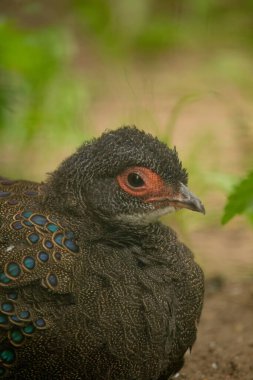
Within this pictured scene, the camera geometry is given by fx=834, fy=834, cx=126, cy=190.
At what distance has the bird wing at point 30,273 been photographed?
365 centimetres

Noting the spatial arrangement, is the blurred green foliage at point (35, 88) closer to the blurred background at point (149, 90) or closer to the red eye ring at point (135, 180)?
the blurred background at point (149, 90)

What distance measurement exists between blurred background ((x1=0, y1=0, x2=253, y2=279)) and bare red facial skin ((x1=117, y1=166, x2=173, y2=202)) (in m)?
1.06

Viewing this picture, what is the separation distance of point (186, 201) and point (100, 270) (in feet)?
1.69

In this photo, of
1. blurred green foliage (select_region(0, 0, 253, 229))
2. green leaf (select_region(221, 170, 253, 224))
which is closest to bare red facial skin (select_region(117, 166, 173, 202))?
green leaf (select_region(221, 170, 253, 224))

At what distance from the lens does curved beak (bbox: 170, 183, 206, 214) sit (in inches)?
153

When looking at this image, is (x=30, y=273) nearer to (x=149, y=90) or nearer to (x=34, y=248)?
(x=34, y=248)

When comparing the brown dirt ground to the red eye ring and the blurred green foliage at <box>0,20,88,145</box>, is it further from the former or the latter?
the blurred green foliage at <box>0,20,88,145</box>

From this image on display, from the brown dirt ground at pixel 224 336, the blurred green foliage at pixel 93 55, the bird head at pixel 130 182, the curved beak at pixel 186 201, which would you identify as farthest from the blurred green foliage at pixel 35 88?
the curved beak at pixel 186 201

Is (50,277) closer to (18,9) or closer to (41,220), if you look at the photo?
(41,220)

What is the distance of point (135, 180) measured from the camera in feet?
12.8

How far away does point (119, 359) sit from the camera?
146 inches

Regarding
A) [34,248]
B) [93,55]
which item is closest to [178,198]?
[34,248]

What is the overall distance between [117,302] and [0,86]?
5.26 ft

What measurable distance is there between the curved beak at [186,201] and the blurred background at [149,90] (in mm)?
1144
